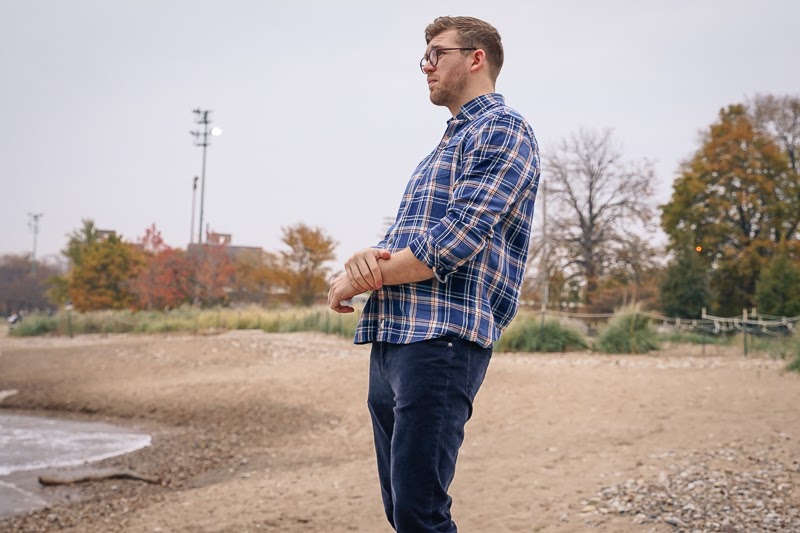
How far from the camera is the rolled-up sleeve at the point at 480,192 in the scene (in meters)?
1.73

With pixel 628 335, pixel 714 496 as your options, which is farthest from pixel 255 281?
pixel 714 496

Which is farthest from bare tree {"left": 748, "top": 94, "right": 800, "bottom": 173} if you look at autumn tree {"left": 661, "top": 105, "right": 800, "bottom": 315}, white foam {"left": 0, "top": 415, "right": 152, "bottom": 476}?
white foam {"left": 0, "top": 415, "right": 152, "bottom": 476}

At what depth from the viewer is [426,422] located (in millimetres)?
1745

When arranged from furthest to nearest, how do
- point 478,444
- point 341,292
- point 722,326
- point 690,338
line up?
point 722,326
point 690,338
point 478,444
point 341,292

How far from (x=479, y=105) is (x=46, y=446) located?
7.84 m

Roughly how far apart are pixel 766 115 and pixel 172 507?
1011 inches

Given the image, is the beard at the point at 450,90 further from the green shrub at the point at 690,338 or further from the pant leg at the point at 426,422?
the green shrub at the point at 690,338

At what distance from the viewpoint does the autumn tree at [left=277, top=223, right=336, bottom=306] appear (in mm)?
30469

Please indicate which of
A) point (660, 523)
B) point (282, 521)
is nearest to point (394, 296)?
point (660, 523)

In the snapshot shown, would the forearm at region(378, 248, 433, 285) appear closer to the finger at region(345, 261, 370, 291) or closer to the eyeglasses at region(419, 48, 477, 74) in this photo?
the finger at region(345, 261, 370, 291)

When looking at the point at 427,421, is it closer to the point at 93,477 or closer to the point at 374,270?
the point at 374,270

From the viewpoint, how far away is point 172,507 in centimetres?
518

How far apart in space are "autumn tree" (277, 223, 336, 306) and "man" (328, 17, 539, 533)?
28589 millimetres

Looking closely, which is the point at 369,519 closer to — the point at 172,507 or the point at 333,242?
the point at 172,507
